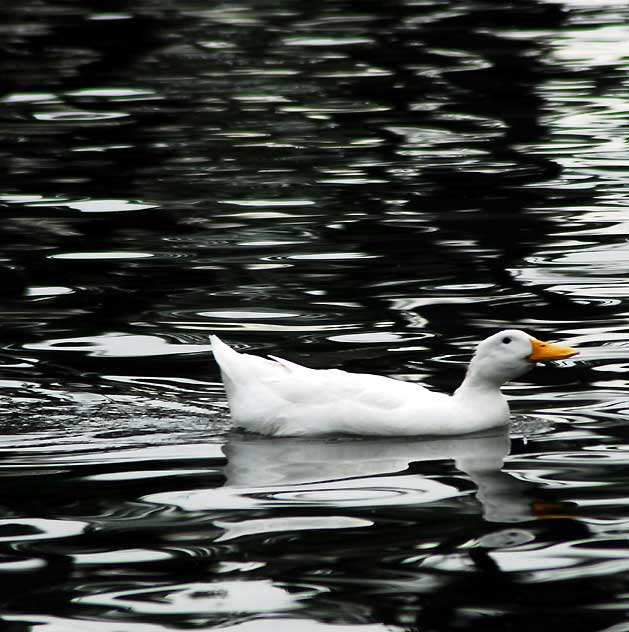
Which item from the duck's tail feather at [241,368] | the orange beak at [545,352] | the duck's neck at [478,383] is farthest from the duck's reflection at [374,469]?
the orange beak at [545,352]

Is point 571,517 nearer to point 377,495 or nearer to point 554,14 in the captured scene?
point 377,495

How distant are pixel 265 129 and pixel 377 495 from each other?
1283cm

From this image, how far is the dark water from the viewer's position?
7699 mm

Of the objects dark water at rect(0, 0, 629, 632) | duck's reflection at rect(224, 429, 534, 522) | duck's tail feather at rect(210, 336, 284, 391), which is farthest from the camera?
duck's tail feather at rect(210, 336, 284, 391)

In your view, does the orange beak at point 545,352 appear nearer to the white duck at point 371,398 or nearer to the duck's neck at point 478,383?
the white duck at point 371,398

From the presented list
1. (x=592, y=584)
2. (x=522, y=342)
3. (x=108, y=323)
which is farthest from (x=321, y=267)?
(x=592, y=584)

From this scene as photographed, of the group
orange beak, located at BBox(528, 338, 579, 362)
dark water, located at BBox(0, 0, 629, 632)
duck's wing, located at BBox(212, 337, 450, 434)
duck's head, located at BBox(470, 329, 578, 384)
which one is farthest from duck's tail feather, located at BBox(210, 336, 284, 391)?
orange beak, located at BBox(528, 338, 579, 362)

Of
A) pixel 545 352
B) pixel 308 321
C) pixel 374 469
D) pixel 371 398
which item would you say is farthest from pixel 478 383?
pixel 308 321

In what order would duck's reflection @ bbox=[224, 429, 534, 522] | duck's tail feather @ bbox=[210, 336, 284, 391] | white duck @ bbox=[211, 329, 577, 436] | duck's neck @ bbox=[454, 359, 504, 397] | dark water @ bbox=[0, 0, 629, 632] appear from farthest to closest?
1. duck's tail feather @ bbox=[210, 336, 284, 391]
2. duck's neck @ bbox=[454, 359, 504, 397]
3. white duck @ bbox=[211, 329, 577, 436]
4. duck's reflection @ bbox=[224, 429, 534, 522]
5. dark water @ bbox=[0, 0, 629, 632]

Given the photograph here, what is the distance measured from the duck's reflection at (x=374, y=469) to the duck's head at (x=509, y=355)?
362 millimetres

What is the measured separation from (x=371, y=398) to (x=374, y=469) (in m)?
0.71

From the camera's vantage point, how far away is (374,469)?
30.9 feet

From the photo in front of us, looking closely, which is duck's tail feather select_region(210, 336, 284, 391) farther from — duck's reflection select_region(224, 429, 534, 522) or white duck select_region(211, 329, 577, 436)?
duck's reflection select_region(224, 429, 534, 522)

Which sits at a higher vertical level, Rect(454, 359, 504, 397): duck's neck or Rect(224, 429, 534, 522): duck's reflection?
Rect(454, 359, 504, 397): duck's neck
